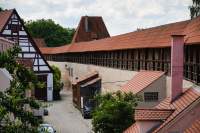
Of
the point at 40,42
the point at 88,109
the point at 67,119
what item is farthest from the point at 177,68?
the point at 40,42

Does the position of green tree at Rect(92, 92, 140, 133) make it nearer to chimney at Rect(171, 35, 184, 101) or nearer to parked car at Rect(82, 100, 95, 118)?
chimney at Rect(171, 35, 184, 101)

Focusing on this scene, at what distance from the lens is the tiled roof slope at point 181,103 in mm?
17050

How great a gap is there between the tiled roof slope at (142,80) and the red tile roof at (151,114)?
957 centimetres

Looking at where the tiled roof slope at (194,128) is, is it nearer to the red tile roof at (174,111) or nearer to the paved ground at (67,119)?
the red tile roof at (174,111)

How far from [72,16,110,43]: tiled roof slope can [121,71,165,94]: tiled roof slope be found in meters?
42.2

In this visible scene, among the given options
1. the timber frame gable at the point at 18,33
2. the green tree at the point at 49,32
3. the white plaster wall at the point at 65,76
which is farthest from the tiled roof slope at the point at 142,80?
the green tree at the point at 49,32

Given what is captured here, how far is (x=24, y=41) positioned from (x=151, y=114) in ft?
102

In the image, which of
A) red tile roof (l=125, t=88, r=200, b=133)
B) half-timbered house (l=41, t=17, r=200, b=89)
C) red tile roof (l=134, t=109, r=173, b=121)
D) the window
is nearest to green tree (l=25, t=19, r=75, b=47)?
half-timbered house (l=41, t=17, r=200, b=89)

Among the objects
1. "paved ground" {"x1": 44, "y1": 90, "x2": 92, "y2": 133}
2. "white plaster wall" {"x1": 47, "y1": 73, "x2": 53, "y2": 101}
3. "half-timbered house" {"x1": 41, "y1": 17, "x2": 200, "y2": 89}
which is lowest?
"paved ground" {"x1": 44, "y1": 90, "x2": 92, "y2": 133}

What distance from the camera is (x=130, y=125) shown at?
73.9 feet

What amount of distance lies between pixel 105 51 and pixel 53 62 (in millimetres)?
27960

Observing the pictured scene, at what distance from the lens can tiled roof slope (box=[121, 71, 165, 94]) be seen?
93.1ft

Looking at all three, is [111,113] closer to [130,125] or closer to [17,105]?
[130,125]

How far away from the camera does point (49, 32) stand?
101 metres
